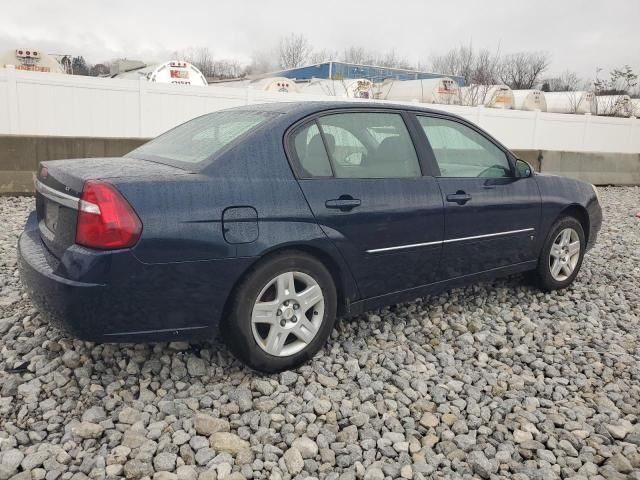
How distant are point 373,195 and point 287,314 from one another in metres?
0.88

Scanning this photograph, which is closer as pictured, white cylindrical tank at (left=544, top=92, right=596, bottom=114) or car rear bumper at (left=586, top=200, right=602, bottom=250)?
car rear bumper at (left=586, top=200, right=602, bottom=250)

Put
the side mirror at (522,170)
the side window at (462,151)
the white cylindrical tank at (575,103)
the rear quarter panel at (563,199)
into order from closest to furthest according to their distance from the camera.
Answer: the side window at (462,151) < the side mirror at (522,170) < the rear quarter panel at (563,199) < the white cylindrical tank at (575,103)

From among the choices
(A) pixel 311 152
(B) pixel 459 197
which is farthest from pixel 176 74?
(A) pixel 311 152

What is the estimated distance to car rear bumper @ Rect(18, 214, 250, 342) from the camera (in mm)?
2508

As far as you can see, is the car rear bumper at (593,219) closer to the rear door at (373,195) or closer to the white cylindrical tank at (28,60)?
the rear door at (373,195)

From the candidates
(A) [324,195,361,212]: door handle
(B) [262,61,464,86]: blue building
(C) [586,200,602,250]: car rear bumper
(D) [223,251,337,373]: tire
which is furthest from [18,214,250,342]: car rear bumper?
(B) [262,61,464,86]: blue building

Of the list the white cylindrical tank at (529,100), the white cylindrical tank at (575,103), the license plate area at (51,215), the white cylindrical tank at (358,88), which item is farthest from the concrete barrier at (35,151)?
the white cylindrical tank at (575,103)

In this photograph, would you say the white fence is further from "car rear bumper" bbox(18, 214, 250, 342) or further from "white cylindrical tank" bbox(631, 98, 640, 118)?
"white cylindrical tank" bbox(631, 98, 640, 118)

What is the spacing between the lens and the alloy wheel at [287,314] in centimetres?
292

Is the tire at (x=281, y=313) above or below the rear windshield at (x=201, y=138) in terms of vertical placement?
below

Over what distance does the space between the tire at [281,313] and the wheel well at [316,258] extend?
17 millimetres

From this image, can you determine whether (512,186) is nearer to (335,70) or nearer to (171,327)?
(171,327)

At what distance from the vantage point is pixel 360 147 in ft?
11.2

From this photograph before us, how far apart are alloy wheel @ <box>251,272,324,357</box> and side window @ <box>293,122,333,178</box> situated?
1.97 ft
